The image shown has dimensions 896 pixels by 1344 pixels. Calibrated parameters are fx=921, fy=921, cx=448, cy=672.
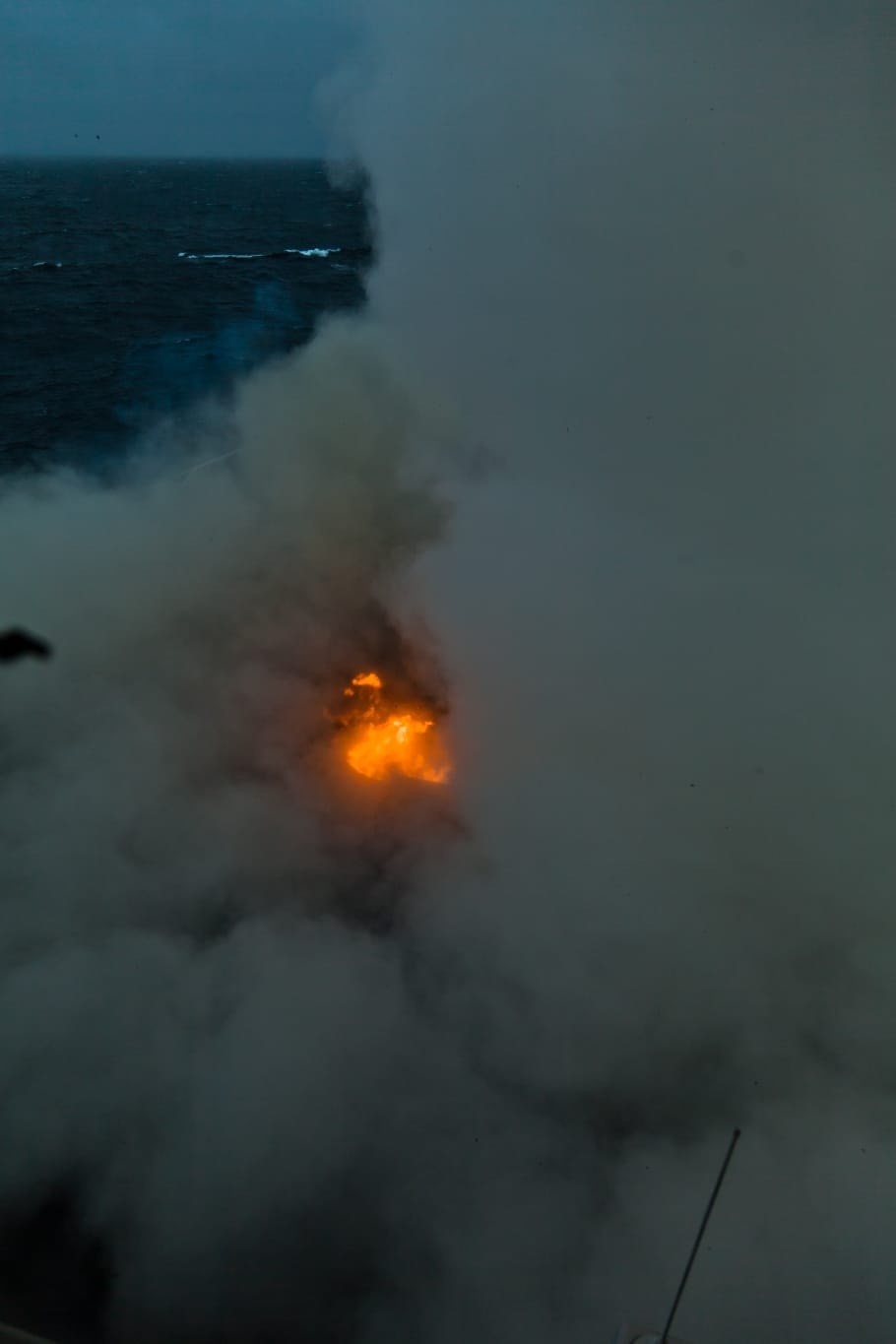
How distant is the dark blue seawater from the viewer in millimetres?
25578

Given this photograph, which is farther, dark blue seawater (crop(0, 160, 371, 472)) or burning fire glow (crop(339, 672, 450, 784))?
dark blue seawater (crop(0, 160, 371, 472))

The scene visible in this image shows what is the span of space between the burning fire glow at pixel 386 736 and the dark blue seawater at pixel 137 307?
33.1 ft

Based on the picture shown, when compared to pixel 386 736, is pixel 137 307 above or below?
above

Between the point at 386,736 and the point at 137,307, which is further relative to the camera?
the point at 137,307

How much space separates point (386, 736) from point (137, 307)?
2965cm

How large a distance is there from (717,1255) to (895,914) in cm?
473

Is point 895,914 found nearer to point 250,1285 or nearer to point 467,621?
point 467,621

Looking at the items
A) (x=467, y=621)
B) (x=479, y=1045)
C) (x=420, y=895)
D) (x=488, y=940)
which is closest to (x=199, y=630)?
(x=467, y=621)

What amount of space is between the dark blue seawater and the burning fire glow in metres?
10.1

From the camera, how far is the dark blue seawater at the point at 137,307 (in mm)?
25578

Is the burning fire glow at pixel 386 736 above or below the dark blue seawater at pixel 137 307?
below

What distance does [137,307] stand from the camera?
123 ft

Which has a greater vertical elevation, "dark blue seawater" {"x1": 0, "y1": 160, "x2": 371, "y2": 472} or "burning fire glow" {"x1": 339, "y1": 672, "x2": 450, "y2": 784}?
"dark blue seawater" {"x1": 0, "y1": 160, "x2": 371, "y2": 472}

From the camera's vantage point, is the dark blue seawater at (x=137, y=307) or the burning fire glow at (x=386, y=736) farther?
the dark blue seawater at (x=137, y=307)
